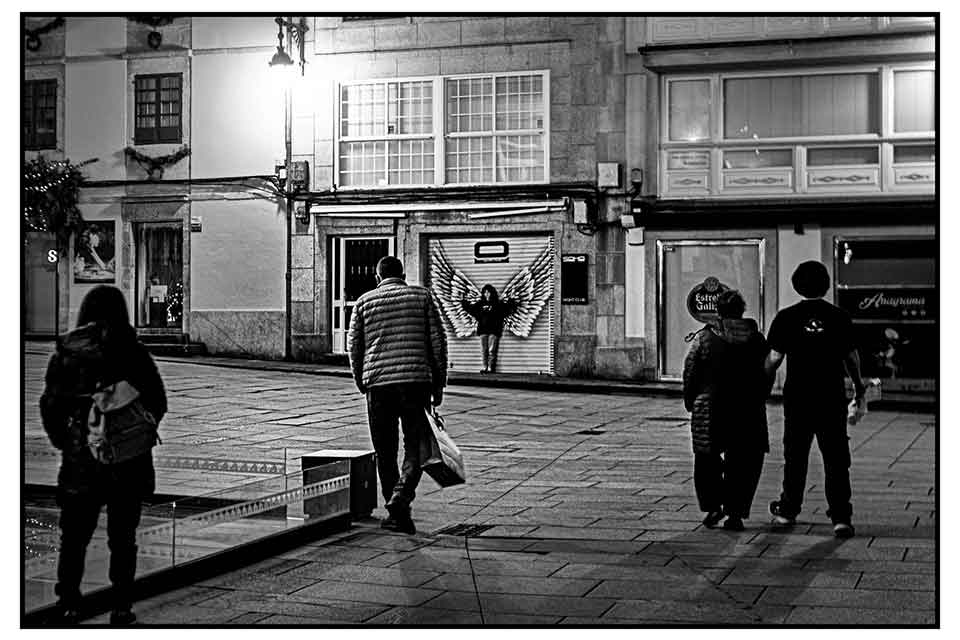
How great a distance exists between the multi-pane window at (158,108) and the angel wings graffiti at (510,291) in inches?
61.0

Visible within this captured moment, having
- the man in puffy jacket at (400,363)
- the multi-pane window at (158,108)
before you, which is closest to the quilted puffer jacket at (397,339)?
the man in puffy jacket at (400,363)

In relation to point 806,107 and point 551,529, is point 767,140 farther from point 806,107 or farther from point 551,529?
point 551,529

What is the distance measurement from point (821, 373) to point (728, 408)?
472mm

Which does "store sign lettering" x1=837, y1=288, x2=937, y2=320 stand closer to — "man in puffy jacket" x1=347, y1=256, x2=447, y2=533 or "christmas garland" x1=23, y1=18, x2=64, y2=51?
"man in puffy jacket" x1=347, y1=256, x2=447, y2=533

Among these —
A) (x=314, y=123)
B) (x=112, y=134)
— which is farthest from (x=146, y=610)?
(x=314, y=123)

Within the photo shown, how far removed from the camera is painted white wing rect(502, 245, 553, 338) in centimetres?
704

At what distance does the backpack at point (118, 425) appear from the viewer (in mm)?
4449

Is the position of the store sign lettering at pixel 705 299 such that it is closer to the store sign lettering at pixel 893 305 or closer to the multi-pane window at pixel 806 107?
the store sign lettering at pixel 893 305

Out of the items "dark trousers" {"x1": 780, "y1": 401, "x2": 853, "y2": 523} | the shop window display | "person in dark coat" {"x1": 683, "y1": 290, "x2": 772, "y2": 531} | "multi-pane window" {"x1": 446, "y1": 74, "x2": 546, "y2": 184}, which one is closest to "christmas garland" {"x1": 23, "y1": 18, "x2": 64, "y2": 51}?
"multi-pane window" {"x1": 446, "y1": 74, "x2": 546, "y2": 184}

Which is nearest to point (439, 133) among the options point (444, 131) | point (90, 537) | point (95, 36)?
point (444, 131)

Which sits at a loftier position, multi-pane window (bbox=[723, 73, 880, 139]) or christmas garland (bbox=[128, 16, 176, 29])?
christmas garland (bbox=[128, 16, 176, 29])

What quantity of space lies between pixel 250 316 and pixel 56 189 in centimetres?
118

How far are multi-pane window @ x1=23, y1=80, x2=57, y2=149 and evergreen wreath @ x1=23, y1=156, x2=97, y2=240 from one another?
0.28ft

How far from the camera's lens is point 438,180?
7055mm
